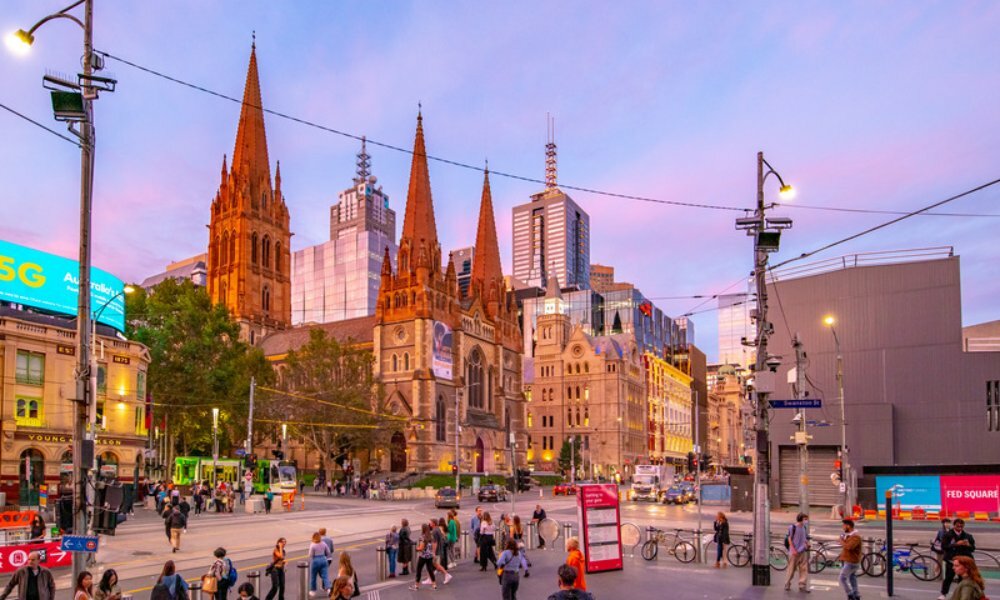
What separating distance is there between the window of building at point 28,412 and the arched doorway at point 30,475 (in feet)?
4.68

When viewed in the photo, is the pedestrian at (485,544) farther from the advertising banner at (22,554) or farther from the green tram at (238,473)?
the green tram at (238,473)

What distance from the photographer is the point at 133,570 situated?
20.4 m

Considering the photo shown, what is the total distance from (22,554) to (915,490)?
35.9 m

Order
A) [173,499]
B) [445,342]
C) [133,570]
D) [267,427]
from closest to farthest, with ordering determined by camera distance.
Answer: [133,570]
[173,499]
[267,427]
[445,342]

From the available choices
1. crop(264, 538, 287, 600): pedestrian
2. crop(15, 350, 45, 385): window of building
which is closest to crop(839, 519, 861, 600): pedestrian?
crop(264, 538, 287, 600): pedestrian

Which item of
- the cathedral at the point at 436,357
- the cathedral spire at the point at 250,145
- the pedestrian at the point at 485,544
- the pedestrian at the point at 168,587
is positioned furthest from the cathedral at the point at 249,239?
the pedestrian at the point at 168,587

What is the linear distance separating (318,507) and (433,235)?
44.6 metres

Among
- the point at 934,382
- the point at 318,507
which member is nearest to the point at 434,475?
the point at 318,507

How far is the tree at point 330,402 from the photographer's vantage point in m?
66.6

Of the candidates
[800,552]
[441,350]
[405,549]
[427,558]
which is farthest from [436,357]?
[800,552]

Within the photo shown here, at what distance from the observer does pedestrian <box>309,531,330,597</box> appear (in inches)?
675

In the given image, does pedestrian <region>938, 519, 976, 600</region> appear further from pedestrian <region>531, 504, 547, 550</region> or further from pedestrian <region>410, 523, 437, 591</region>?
pedestrian <region>531, 504, 547, 550</region>

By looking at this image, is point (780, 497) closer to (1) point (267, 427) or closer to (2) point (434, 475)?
(2) point (434, 475)

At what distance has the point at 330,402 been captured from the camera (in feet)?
218
